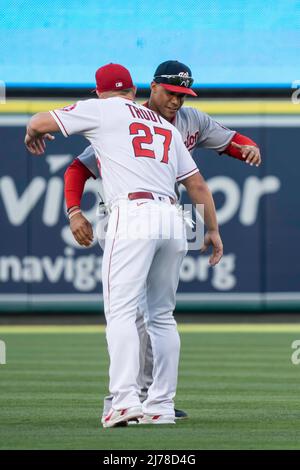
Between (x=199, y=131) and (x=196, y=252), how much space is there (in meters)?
7.55

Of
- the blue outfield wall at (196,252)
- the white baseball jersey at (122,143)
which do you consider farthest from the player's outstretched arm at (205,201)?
the blue outfield wall at (196,252)

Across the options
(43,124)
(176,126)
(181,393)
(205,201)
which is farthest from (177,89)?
(181,393)

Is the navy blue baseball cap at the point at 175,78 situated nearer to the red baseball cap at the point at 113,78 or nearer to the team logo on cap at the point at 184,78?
the team logo on cap at the point at 184,78

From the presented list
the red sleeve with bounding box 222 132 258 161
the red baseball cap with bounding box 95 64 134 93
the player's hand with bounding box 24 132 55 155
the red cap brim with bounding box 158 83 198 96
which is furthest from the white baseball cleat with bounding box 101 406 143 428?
the red sleeve with bounding box 222 132 258 161

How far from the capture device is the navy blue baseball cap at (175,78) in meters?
6.46

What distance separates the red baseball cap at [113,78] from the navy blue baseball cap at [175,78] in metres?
0.42

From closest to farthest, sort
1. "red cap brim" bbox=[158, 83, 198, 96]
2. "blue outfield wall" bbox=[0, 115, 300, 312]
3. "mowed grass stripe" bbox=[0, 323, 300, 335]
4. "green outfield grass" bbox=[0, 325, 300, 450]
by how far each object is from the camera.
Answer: "green outfield grass" bbox=[0, 325, 300, 450], "red cap brim" bbox=[158, 83, 198, 96], "mowed grass stripe" bbox=[0, 323, 300, 335], "blue outfield wall" bbox=[0, 115, 300, 312]

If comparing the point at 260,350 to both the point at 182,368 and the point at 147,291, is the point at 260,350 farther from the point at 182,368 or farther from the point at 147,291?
the point at 147,291

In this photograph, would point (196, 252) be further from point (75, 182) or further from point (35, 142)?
point (35, 142)

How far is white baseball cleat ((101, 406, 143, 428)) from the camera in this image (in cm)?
574

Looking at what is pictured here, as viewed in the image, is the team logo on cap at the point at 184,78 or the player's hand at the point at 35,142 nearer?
the player's hand at the point at 35,142

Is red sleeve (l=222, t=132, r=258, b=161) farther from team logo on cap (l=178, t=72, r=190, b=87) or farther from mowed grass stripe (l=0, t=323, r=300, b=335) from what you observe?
mowed grass stripe (l=0, t=323, r=300, b=335)

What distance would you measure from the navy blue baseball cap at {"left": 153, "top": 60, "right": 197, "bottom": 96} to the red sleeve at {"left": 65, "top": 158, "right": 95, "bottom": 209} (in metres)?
0.61

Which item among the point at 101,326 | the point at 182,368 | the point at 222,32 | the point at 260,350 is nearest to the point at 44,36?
the point at 222,32
